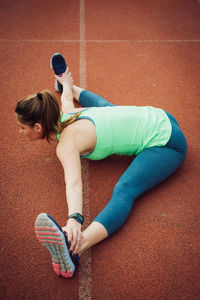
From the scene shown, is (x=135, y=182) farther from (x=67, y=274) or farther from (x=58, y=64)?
(x=58, y=64)

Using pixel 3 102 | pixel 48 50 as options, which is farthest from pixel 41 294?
pixel 48 50

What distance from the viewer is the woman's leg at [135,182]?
5.97 feet

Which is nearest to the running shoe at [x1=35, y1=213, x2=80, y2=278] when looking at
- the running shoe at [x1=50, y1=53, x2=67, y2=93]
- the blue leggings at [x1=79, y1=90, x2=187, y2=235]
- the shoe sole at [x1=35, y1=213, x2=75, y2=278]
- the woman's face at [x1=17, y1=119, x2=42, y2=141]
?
the shoe sole at [x1=35, y1=213, x2=75, y2=278]

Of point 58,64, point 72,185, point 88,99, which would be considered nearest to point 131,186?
point 72,185

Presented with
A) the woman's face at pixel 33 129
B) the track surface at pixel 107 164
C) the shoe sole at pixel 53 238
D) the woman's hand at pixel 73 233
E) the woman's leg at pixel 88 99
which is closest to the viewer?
the shoe sole at pixel 53 238

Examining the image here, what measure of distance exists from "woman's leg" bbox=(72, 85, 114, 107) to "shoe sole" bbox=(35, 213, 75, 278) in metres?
1.50

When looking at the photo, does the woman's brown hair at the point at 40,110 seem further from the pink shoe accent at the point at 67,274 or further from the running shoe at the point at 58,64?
the running shoe at the point at 58,64

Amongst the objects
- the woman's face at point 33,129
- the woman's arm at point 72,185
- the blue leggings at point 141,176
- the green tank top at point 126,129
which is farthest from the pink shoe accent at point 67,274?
the woman's face at point 33,129

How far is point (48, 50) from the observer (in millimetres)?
3926

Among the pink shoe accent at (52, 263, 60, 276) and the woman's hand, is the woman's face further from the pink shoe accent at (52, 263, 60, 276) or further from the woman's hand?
the pink shoe accent at (52, 263, 60, 276)

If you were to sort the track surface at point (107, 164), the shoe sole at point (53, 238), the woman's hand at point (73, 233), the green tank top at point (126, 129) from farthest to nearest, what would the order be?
the green tank top at point (126, 129), the track surface at point (107, 164), the woman's hand at point (73, 233), the shoe sole at point (53, 238)

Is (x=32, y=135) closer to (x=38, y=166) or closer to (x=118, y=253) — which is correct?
(x=38, y=166)

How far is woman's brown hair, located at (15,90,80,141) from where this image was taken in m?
1.77

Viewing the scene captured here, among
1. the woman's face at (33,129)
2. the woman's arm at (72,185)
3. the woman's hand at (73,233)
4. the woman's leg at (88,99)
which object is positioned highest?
the woman's face at (33,129)
